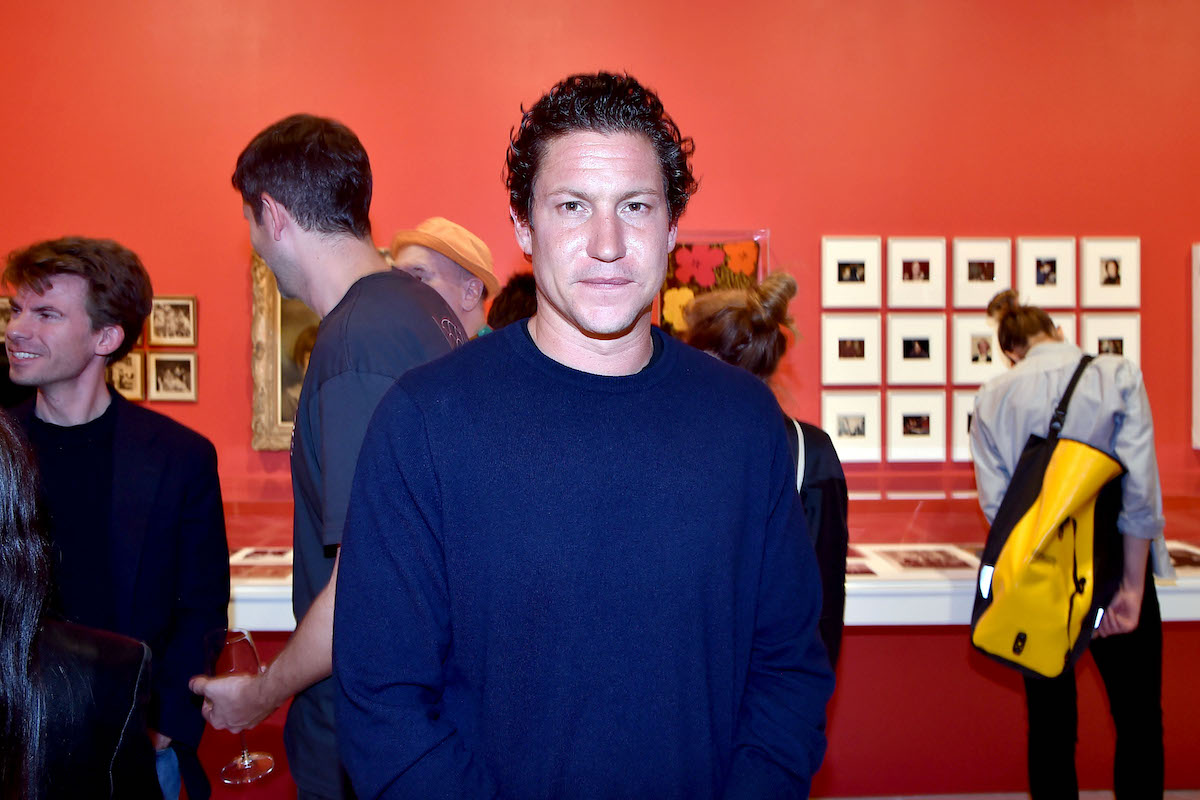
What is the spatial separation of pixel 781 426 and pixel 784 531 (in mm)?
163

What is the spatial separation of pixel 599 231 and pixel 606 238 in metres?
0.02

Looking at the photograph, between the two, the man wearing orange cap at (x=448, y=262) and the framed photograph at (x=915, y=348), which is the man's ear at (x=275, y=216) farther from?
the framed photograph at (x=915, y=348)

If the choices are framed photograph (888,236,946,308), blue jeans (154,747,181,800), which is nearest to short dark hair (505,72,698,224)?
blue jeans (154,747,181,800)

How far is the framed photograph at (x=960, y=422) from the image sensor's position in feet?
14.6

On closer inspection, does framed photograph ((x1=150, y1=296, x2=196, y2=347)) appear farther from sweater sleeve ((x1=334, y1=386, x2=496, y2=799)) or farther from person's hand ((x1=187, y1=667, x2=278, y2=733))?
sweater sleeve ((x1=334, y1=386, x2=496, y2=799))

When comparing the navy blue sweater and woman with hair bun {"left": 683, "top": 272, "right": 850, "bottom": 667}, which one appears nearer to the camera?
the navy blue sweater

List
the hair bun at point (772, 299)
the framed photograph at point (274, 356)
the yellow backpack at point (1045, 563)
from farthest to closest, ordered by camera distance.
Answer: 1. the framed photograph at point (274, 356)
2. the yellow backpack at point (1045, 563)
3. the hair bun at point (772, 299)

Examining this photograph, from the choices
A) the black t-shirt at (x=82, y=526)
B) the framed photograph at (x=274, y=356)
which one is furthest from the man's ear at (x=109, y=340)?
the framed photograph at (x=274, y=356)

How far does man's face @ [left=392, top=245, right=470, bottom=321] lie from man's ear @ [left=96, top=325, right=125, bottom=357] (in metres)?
1.24

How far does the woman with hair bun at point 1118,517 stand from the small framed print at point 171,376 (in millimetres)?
3477

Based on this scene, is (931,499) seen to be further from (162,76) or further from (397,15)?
(162,76)

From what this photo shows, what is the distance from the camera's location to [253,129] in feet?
14.1

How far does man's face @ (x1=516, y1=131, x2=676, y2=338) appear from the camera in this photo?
4.13ft

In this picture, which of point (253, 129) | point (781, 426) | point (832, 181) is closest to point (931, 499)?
point (832, 181)
